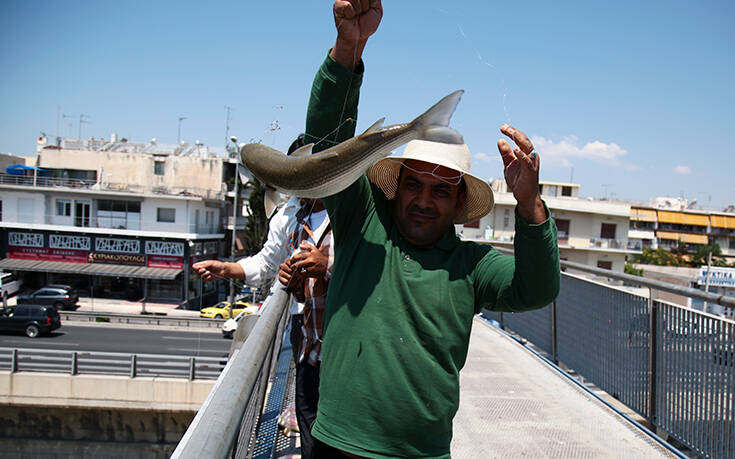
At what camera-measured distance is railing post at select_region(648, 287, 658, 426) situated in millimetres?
4367

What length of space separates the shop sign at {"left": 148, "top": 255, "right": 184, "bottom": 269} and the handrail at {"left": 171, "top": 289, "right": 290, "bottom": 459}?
35701 millimetres

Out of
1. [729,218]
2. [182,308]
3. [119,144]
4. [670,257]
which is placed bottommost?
[182,308]

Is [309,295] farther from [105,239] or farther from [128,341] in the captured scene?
[105,239]

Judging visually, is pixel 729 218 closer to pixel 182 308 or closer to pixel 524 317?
pixel 182 308

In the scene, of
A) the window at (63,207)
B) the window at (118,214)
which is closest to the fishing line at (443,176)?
the window at (118,214)

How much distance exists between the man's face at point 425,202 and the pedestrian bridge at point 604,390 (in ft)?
2.42

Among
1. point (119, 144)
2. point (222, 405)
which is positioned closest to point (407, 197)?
point (222, 405)

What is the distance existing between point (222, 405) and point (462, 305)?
1.00 metres

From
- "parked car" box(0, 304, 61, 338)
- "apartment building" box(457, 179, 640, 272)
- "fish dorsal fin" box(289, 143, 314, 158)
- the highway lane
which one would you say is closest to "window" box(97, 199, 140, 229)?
the highway lane

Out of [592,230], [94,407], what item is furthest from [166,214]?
[592,230]

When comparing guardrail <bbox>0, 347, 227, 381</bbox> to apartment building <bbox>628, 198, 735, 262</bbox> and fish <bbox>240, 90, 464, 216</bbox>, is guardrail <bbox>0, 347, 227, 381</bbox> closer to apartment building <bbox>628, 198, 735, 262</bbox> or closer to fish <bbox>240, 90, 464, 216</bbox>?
fish <bbox>240, 90, 464, 216</bbox>

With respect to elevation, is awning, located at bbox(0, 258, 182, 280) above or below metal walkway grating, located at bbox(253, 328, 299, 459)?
below

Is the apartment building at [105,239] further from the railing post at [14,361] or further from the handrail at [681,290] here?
the handrail at [681,290]

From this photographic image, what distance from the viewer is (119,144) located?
151 feet
